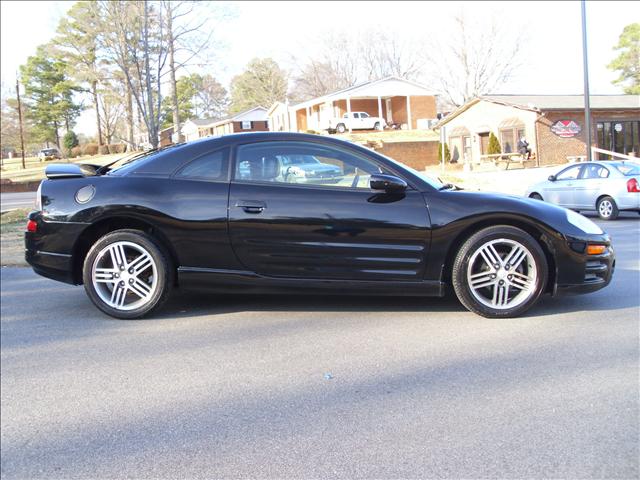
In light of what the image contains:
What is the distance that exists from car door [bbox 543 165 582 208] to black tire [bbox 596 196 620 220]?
773 millimetres

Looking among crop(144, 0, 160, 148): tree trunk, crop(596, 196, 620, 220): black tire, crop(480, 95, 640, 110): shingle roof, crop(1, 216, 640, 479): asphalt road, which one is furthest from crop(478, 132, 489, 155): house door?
crop(1, 216, 640, 479): asphalt road

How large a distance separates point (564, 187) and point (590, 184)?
2.23 ft

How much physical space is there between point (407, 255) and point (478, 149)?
33.3 m

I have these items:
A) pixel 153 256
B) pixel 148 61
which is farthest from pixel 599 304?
pixel 148 61

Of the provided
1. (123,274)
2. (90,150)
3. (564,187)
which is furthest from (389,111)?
(123,274)

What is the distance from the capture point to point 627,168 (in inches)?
520

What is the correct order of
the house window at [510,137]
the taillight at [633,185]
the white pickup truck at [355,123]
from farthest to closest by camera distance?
the white pickup truck at [355,123] < the house window at [510,137] < the taillight at [633,185]

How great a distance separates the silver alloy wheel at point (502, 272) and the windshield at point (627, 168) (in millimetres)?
9831

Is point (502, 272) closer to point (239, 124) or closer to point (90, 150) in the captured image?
point (90, 150)

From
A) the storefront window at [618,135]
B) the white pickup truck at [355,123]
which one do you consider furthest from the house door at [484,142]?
the white pickup truck at [355,123]

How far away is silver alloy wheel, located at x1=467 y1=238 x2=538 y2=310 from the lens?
15.3ft

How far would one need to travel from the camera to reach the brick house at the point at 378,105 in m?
47.5

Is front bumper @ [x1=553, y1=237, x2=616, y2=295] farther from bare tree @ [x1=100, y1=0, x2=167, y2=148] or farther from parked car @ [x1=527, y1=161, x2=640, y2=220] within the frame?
bare tree @ [x1=100, y1=0, x2=167, y2=148]

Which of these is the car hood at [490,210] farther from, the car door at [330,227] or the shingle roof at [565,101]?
the shingle roof at [565,101]
